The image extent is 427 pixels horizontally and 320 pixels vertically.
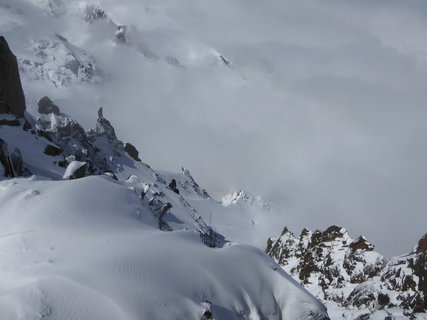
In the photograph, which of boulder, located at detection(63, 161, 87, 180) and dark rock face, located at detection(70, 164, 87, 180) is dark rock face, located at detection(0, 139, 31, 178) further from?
dark rock face, located at detection(70, 164, 87, 180)

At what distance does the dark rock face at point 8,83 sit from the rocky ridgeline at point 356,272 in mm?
74513

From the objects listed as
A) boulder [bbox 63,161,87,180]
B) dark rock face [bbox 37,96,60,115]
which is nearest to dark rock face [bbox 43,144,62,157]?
boulder [bbox 63,161,87,180]

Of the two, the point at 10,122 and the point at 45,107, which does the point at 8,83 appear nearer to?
the point at 10,122

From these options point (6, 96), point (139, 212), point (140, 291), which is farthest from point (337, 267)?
point (140, 291)

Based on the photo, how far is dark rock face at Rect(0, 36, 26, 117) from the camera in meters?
59.0

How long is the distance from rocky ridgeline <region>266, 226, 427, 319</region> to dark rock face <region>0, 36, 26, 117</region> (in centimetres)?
7451

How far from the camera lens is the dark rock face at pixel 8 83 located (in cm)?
5897

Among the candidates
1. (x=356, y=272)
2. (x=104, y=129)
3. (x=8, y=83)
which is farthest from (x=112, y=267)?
(x=104, y=129)

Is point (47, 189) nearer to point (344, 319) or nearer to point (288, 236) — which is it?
point (344, 319)

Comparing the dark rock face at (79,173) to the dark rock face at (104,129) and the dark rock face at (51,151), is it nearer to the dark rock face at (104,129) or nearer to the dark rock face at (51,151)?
the dark rock face at (51,151)

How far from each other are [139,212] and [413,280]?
8332 cm

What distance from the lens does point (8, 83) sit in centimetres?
6016

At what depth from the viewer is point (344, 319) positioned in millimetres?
94812

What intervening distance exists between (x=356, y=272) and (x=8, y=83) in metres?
91.6
